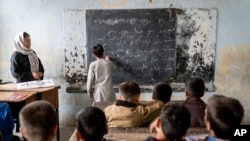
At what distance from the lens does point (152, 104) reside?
8.80ft

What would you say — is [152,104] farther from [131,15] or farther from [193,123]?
[131,15]

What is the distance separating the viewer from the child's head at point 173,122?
1.66m

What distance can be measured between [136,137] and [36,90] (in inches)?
75.0

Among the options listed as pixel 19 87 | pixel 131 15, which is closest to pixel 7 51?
pixel 19 87

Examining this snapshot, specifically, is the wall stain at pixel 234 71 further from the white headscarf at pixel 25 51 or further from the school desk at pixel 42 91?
the white headscarf at pixel 25 51

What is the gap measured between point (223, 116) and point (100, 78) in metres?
2.66

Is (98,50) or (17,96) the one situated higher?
(98,50)

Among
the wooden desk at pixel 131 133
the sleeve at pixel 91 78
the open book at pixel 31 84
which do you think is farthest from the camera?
the sleeve at pixel 91 78

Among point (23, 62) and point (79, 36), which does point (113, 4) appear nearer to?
point (79, 36)

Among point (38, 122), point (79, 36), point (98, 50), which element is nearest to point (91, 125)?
point (38, 122)

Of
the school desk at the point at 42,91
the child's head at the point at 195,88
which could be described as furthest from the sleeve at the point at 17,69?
the child's head at the point at 195,88

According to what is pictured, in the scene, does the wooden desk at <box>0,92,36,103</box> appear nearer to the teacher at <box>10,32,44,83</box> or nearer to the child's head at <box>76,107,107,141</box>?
the teacher at <box>10,32,44,83</box>

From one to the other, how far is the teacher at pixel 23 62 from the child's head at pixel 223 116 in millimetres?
2978

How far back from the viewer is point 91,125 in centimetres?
170
